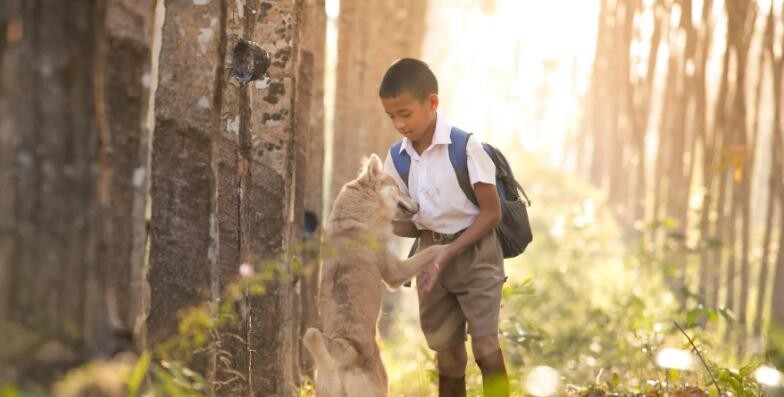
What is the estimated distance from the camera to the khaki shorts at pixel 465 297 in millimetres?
6352

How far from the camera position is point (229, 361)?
562 centimetres

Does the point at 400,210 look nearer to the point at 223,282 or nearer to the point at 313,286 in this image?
the point at 223,282

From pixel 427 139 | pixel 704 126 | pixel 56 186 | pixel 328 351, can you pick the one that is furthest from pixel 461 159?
pixel 704 126

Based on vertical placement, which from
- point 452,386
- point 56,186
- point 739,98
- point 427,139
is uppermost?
point 56,186

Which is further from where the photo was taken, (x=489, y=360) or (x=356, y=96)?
(x=356, y=96)

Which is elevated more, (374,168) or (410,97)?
(410,97)

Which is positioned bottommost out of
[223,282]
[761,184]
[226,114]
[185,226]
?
[761,184]

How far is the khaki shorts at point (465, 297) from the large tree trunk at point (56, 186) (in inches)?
119

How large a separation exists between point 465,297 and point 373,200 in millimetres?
726

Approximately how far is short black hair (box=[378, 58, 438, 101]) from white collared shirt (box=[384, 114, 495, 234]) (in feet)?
0.63

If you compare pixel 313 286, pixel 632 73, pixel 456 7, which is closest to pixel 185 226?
pixel 313 286

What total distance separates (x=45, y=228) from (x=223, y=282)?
2265 mm

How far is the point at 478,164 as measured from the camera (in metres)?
6.26

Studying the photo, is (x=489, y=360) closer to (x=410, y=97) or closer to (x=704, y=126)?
(x=410, y=97)
